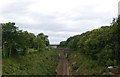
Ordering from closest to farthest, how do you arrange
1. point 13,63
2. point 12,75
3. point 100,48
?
point 12,75 < point 13,63 < point 100,48

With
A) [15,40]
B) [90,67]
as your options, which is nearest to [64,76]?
[90,67]

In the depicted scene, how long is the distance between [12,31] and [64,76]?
30.4ft

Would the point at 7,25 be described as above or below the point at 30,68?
above

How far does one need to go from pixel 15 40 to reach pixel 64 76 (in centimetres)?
845

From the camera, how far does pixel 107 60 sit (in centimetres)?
3481

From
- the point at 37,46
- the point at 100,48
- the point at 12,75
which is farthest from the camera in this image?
the point at 37,46

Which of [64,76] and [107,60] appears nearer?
[107,60]

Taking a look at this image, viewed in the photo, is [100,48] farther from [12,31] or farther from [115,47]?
[12,31]

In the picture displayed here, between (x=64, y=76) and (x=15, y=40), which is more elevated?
(x=15, y=40)

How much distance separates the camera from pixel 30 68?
3734 centimetres

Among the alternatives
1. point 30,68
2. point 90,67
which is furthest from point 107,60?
point 30,68

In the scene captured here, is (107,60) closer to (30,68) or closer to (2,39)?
(30,68)

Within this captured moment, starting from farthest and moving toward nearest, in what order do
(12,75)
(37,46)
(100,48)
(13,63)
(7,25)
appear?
1. (37,46)
2. (100,48)
3. (7,25)
4. (13,63)
5. (12,75)

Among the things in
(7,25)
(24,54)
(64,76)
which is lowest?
(64,76)
